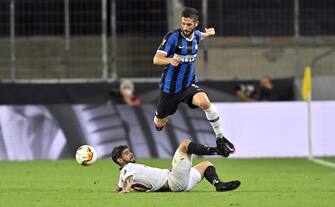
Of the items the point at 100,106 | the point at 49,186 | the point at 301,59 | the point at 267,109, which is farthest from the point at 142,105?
the point at 49,186

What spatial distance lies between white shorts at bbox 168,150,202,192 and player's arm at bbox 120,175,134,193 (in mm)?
549

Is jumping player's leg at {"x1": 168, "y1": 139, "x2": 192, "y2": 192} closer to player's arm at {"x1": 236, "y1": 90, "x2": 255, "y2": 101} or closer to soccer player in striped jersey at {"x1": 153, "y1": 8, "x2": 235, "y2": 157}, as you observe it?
soccer player in striped jersey at {"x1": 153, "y1": 8, "x2": 235, "y2": 157}

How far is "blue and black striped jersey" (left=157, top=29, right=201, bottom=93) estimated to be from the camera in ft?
50.2

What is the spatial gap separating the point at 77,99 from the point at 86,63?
1054 mm

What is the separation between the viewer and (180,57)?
50.7 feet

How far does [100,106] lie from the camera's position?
2439 cm

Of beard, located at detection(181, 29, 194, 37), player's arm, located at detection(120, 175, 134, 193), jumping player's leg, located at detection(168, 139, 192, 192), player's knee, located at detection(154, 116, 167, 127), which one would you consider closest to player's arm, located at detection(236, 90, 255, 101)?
player's knee, located at detection(154, 116, 167, 127)

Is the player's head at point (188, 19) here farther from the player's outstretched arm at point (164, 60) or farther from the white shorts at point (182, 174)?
the white shorts at point (182, 174)

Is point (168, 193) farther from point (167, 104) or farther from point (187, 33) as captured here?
point (187, 33)

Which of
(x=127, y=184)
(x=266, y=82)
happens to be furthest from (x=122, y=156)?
(x=266, y=82)

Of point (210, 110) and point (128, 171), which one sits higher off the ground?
point (210, 110)

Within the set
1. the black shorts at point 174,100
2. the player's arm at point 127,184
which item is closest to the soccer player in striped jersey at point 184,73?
the black shorts at point 174,100

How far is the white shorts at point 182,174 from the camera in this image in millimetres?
13602

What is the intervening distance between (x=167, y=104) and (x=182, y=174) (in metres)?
2.60
